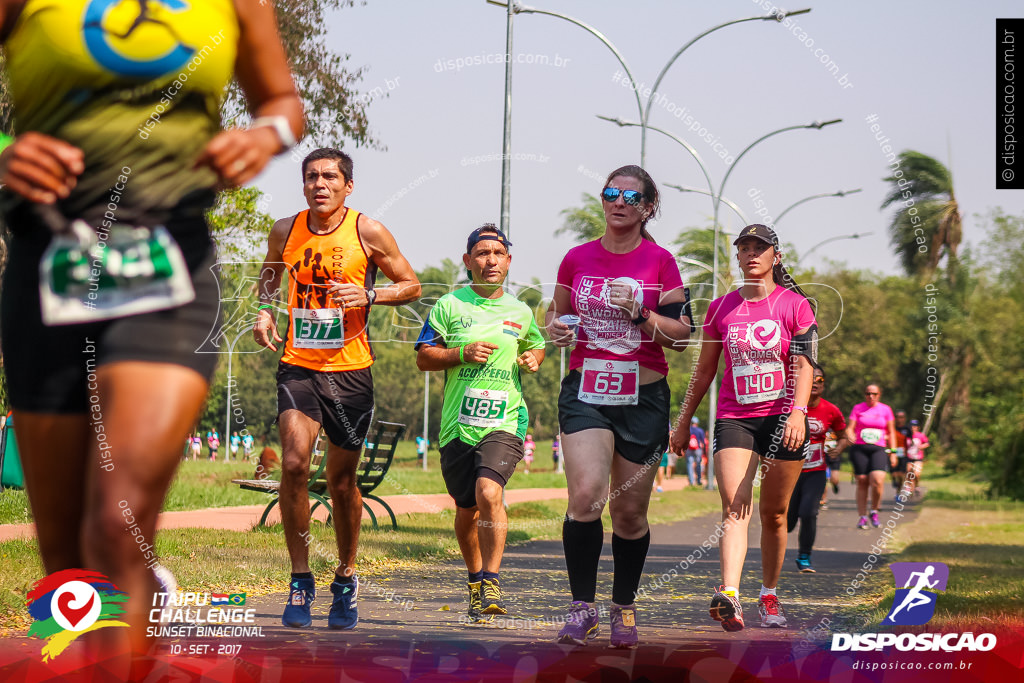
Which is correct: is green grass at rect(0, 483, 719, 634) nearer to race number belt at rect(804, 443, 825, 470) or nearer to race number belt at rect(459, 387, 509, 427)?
race number belt at rect(459, 387, 509, 427)

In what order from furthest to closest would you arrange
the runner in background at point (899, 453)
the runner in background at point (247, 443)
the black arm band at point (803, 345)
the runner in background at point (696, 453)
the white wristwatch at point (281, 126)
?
the runner in background at point (696, 453) < the runner in background at point (899, 453) < the runner in background at point (247, 443) < the black arm band at point (803, 345) < the white wristwatch at point (281, 126)

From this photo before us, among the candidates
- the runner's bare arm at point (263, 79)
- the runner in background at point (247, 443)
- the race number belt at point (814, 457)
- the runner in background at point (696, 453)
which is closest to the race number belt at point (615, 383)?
the runner's bare arm at point (263, 79)

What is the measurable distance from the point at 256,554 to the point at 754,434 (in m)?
3.51

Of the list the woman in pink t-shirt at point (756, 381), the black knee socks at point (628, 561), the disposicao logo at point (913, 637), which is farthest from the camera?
the woman in pink t-shirt at point (756, 381)

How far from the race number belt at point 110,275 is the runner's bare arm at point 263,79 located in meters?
0.24

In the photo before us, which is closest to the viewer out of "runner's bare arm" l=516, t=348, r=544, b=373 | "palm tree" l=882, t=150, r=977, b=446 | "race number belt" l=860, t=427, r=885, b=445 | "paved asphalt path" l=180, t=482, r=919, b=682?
"paved asphalt path" l=180, t=482, r=919, b=682

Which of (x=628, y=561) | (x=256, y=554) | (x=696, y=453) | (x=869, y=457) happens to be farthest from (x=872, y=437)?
(x=696, y=453)

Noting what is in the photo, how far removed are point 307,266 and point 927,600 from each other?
2.90m

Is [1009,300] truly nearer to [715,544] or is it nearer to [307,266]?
[715,544]

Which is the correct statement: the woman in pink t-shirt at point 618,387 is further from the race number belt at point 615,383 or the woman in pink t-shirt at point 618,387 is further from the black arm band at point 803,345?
the black arm band at point 803,345

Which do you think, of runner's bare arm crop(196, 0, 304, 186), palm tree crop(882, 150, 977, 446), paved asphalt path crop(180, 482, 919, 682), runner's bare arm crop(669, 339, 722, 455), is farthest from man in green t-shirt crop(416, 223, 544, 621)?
palm tree crop(882, 150, 977, 446)

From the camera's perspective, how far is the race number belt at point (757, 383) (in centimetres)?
622

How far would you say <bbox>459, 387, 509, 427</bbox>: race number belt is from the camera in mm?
6344

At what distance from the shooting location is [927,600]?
436 cm
